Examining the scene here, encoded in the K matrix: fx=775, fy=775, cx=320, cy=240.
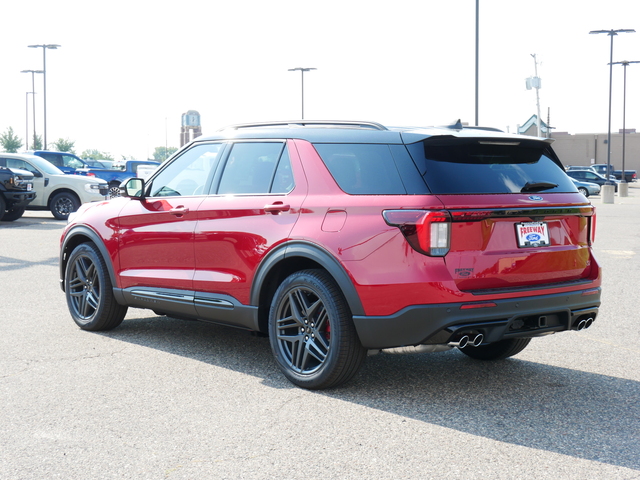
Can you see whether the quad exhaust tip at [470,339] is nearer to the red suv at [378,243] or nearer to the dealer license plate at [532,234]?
the red suv at [378,243]

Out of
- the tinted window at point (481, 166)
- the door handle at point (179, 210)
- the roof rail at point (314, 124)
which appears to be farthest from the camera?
the door handle at point (179, 210)

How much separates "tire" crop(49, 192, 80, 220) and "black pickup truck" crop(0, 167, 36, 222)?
1.56 m

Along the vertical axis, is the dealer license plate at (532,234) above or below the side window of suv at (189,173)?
below

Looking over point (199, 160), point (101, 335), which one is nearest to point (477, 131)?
point (199, 160)

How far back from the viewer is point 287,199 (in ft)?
17.2

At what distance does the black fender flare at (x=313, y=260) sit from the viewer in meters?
4.71

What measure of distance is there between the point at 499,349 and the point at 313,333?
1.64 m

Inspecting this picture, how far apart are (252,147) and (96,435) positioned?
2444 millimetres

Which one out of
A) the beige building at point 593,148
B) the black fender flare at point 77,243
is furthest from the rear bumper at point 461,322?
the beige building at point 593,148

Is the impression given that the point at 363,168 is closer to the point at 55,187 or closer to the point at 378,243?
the point at 378,243

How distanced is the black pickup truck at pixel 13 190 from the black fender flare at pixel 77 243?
1392 centimetres

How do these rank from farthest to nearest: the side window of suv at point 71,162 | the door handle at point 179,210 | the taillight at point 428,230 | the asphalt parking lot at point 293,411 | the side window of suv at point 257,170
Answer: the side window of suv at point 71,162 < the door handle at point 179,210 < the side window of suv at point 257,170 < the taillight at point 428,230 < the asphalt parking lot at point 293,411

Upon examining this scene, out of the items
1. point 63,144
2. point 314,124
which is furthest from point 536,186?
point 63,144

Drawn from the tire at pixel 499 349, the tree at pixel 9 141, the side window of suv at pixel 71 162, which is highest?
the tree at pixel 9 141
